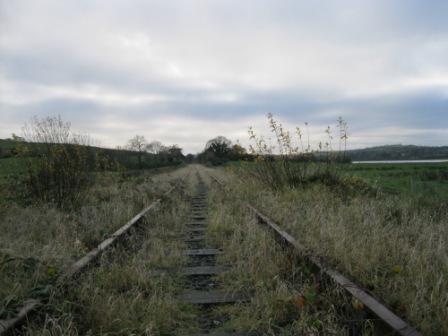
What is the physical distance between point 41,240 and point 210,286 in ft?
8.78

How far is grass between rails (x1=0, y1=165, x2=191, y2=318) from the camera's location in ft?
10.1

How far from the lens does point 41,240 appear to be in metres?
4.94

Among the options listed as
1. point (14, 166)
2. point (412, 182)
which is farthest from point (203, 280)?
point (412, 182)

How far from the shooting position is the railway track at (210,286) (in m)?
2.39

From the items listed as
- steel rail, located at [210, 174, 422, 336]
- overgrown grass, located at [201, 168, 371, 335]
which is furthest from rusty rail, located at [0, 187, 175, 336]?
steel rail, located at [210, 174, 422, 336]

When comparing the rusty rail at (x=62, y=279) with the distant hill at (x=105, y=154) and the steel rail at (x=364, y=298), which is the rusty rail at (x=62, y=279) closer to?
the steel rail at (x=364, y=298)

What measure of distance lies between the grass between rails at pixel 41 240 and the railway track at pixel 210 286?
0.22m

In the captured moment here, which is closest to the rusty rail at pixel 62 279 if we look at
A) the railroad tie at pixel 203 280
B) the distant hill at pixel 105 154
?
the railroad tie at pixel 203 280

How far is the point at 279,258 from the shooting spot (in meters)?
4.04

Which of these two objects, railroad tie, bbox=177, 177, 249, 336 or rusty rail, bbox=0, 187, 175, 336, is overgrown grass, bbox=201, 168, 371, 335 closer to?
railroad tie, bbox=177, 177, 249, 336

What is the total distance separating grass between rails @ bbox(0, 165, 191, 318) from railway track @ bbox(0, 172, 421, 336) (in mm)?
224

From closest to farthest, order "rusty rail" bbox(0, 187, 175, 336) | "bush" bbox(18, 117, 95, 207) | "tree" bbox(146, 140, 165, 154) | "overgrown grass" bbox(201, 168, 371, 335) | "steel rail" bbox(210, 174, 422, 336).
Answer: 1. "steel rail" bbox(210, 174, 422, 336)
2. "rusty rail" bbox(0, 187, 175, 336)
3. "overgrown grass" bbox(201, 168, 371, 335)
4. "bush" bbox(18, 117, 95, 207)
5. "tree" bbox(146, 140, 165, 154)

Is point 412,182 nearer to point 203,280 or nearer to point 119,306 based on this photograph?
point 203,280

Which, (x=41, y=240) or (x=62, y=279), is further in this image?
(x=41, y=240)
